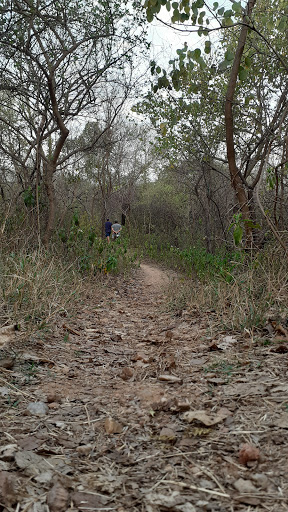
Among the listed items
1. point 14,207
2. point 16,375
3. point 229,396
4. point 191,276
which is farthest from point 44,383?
point 191,276

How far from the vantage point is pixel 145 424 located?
201 centimetres

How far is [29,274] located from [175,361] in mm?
1763

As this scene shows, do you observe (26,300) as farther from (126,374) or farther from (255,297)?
(255,297)

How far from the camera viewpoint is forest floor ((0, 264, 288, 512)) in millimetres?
1396

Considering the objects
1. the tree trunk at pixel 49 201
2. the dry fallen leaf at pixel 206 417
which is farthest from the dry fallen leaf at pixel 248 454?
the tree trunk at pixel 49 201

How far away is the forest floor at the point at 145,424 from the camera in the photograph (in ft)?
4.58

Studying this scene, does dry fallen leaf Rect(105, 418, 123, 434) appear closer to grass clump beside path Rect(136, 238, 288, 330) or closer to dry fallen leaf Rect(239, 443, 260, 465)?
dry fallen leaf Rect(239, 443, 260, 465)

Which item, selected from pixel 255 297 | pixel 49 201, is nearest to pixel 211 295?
pixel 255 297

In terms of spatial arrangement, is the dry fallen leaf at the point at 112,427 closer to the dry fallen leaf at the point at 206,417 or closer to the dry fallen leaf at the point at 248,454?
the dry fallen leaf at the point at 206,417

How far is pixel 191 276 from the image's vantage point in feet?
26.1

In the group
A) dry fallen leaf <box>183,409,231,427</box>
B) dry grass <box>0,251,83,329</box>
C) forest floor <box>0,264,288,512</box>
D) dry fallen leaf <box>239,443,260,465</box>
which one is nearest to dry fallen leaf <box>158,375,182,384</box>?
forest floor <box>0,264,288,512</box>

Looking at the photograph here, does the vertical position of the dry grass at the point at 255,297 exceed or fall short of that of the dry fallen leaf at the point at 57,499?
it exceeds it

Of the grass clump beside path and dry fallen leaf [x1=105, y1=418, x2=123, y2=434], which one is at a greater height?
the grass clump beside path

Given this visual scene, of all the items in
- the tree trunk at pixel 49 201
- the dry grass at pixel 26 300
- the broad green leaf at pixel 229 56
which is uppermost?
the broad green leaf at pixel 229 56
